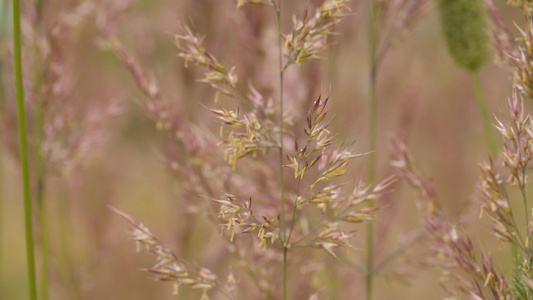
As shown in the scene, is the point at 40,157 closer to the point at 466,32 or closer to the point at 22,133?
the point at 22,133

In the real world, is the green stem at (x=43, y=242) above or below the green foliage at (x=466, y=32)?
below

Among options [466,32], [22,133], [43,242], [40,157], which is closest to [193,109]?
[40,157]

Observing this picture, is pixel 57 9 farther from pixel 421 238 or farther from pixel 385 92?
pixel 385 92

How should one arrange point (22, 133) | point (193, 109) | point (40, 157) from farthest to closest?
point (193, 109), point (40, 157), point (22, 133)

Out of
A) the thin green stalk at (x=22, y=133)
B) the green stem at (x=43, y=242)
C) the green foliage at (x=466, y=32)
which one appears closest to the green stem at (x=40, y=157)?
the green stem at (x=43, y=242)

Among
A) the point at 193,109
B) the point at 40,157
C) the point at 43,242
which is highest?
the point at 193,109

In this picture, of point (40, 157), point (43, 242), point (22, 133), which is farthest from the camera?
point (40, 157)

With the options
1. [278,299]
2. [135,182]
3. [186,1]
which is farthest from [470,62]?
[135,182]

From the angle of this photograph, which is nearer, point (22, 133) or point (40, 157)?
point (22, 133)

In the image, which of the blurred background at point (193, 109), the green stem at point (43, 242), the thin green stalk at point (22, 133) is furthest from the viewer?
the blurred background at point (193, 109)

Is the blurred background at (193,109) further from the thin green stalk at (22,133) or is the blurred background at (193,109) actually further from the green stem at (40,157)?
the thin green stalk at (22,133)

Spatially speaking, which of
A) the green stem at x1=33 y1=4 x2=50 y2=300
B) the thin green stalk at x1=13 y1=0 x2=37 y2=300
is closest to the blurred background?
the green stem at x1=33 y1=4 x2=50 y2=300

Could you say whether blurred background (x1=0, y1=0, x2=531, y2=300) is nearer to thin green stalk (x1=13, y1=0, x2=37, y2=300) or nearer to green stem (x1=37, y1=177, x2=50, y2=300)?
green stem (x1=37, y1=177, x2=50, y2=300)

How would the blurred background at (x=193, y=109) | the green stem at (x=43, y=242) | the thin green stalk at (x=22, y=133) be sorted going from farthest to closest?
the blurred background at (x=193, y=109) < the green stem at (x=43, y=242) < the thin green stalk at (x=22, y=133)
